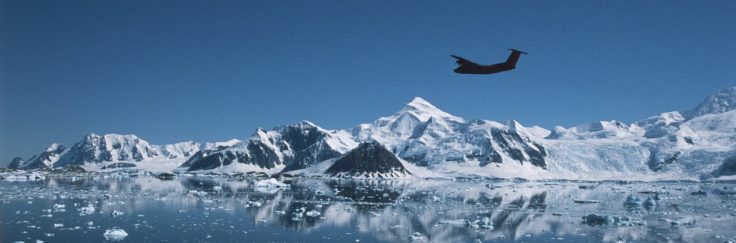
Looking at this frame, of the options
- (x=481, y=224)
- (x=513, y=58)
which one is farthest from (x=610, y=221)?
(x=513, y=58)

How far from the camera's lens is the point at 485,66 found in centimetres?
2427

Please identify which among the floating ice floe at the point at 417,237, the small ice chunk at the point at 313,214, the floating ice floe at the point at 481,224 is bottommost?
the floating ice floe at the point at 417,237

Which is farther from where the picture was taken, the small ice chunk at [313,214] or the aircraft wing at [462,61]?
the small ice chunk at [313,214]

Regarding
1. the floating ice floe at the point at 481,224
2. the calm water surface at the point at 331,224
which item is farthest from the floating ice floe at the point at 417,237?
the floating ice floe at the point at 481,224

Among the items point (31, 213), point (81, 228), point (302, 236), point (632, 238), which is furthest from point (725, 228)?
point (31, 213)

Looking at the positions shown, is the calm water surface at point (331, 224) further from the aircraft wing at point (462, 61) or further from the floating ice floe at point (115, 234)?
the aircraft wing at point (462, 61)

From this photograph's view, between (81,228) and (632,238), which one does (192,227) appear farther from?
(632,238)

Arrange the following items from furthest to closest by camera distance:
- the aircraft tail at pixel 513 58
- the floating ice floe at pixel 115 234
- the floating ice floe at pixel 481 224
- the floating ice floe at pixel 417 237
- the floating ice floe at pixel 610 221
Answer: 1. the floating ice floe at pixel 610 221
2. the floating ice floe at pixel 481 224
3. the floating ice floe at pixel 417 237
4. the floating ice floe at pixel 115 234
5. the aircraft tail at pixel 513 58

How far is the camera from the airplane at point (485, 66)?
2391cm

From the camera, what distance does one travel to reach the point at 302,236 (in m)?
48.2

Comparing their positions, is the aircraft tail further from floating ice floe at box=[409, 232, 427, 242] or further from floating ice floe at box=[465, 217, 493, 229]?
floating ice floe at box=[465, 217, 493, 229]

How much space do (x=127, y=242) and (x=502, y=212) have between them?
48.9 metres

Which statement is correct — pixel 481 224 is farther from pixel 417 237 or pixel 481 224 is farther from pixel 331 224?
pixel 331 224

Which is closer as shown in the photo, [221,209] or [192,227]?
[192,227]
